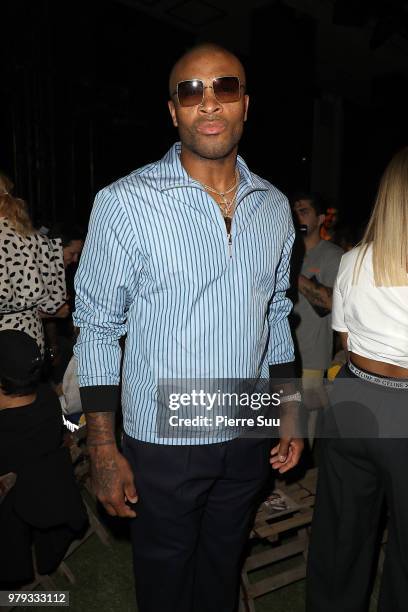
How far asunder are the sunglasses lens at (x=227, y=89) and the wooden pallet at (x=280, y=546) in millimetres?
1974

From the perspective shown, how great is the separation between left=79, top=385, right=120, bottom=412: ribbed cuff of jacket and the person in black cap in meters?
1.03

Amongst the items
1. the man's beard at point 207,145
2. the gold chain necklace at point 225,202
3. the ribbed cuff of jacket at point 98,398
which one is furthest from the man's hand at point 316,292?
the ribbed cuff of jacket at point 98,398

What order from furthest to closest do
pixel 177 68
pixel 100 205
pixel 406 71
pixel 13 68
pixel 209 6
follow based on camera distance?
1. pixel 406 71
2. pixel 209 6
3. pixel 13 68
4. pixel 177 68
5. pixel 100 205

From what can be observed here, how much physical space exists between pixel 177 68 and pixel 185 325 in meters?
0.85

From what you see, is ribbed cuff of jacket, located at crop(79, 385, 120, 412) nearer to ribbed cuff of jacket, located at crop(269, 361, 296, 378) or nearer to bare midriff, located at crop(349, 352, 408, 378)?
ribbed cuff of jacket, located at crop(269, 361, 296, 378)

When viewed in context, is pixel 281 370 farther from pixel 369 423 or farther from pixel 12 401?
pixel 12 401

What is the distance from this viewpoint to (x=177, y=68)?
1.76m

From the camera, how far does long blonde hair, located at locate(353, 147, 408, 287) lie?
187cm

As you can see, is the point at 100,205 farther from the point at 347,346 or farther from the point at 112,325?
the point at 347,346

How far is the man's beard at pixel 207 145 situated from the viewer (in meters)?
1.69

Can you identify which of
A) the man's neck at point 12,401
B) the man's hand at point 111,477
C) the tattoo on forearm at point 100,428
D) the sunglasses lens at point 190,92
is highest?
the sunglasses lens at point 190,92

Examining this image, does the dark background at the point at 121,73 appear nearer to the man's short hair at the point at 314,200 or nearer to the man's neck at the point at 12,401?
the man's short hair at the point at 314,200

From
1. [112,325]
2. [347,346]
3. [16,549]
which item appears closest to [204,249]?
[112,325]

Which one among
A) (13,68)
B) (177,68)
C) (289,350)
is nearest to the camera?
(177,68)
